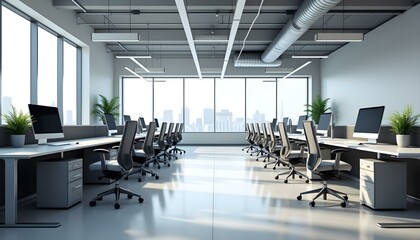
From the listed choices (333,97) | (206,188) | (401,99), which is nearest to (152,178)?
(206,188)

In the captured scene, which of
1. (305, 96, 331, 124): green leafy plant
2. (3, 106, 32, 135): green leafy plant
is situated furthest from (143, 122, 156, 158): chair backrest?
(305, 96, 331, 124): green leafy plant

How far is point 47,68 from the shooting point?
9.52 meters

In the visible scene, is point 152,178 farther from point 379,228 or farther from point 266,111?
point 266,111

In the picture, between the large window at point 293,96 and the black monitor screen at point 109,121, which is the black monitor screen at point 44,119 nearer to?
the black monitor screen at point 109,121

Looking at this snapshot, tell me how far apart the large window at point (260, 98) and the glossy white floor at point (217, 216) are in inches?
399

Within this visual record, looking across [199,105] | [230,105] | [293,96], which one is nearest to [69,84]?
[199,105]

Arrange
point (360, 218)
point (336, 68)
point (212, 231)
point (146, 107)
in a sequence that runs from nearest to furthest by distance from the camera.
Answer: point (212, 231)
point (360, 218)
point (336, 68)
point (146, 107)

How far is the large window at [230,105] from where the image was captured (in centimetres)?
1611

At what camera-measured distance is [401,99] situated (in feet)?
29.9

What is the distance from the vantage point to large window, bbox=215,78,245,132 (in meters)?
16.1

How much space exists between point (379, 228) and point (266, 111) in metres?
12.6

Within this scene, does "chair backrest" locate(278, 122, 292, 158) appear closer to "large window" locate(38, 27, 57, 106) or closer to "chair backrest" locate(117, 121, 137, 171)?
"chair backrest" locate(117, 121, 137, 171)

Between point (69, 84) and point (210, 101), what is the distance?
22.1 ft

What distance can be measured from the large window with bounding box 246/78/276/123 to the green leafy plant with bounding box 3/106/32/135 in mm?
12254
